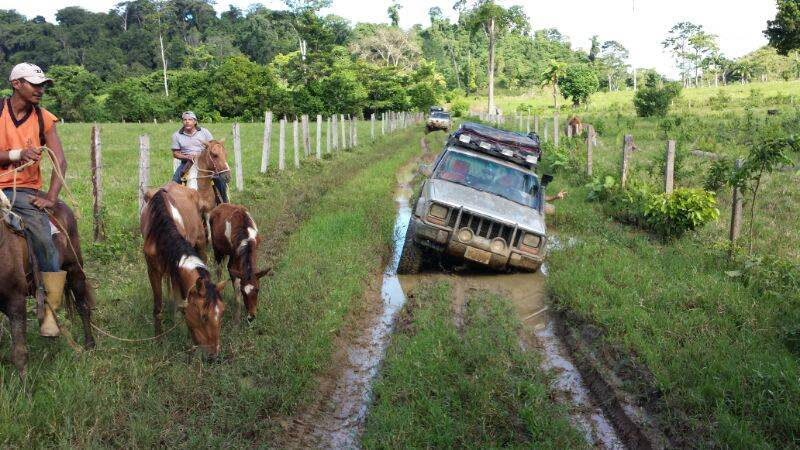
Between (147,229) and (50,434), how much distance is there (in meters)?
2.35

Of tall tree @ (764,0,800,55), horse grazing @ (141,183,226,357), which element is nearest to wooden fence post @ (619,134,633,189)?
horse grazing @ (141,183,226,357)

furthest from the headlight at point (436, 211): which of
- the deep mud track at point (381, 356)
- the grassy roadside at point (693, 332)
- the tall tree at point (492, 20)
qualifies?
the tall tree at point (492, 20)

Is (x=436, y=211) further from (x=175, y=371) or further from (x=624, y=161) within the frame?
(x=624, y=161)

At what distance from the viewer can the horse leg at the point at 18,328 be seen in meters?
4.64

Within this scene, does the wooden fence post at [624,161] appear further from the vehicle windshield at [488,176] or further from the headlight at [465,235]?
the headlight at [465,235]

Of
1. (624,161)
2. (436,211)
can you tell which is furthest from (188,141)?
(624,161)

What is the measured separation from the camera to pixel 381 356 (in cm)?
643

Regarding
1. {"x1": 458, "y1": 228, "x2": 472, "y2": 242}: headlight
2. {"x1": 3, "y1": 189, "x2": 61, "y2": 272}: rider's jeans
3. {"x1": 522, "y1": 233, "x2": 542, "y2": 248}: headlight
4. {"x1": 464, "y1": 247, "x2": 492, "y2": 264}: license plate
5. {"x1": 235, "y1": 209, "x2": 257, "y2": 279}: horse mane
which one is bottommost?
{"x1": 464, "y1": 247, "x2": 492, "y2": 264}: license plate

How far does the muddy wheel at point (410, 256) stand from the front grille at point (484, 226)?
0.72 meters

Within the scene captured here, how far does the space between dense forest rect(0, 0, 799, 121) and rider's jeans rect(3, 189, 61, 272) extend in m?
45.2

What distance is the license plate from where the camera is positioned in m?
8.49

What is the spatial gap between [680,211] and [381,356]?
6.19 m

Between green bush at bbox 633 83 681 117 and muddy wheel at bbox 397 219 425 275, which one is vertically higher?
green bush at bbox 633 83 681 117

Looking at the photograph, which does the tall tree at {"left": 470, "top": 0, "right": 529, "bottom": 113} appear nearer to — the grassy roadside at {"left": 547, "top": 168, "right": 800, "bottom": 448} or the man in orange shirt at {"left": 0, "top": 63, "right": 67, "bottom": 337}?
the grassy roadside at {"left": 547, "top": 168, "right": 800, "bottom": 448}
